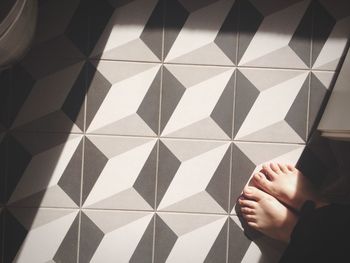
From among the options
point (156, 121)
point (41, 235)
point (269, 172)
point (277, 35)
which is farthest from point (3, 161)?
point (277, 35)

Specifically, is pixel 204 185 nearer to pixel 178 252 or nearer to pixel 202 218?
pixel 202 218

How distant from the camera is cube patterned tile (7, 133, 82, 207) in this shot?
1.08 meters

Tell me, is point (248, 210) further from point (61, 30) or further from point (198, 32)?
point (61, 30)

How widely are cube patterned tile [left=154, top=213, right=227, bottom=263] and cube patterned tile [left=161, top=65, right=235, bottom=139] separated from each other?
28 centimetres

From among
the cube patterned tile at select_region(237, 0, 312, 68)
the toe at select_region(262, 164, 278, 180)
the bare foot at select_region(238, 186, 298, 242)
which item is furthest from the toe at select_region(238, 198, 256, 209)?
the cube patterned tile at select_region(237, 0, 312, 68)

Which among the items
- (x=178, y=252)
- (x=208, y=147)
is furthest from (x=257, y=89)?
(x=178, y=252)

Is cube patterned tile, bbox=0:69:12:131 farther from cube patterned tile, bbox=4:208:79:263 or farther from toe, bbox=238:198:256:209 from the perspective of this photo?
toe, bbox=238:198:256:209

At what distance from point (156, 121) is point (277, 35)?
0.50 meters

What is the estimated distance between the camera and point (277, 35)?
43.1 inches

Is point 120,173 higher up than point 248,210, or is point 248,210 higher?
point 120,173

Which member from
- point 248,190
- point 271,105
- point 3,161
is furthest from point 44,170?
point 271,105

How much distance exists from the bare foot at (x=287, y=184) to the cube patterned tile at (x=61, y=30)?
736 millimetres

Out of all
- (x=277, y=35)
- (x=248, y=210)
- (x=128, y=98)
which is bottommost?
(x=248, y=210)

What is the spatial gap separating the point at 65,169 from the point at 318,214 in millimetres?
812
